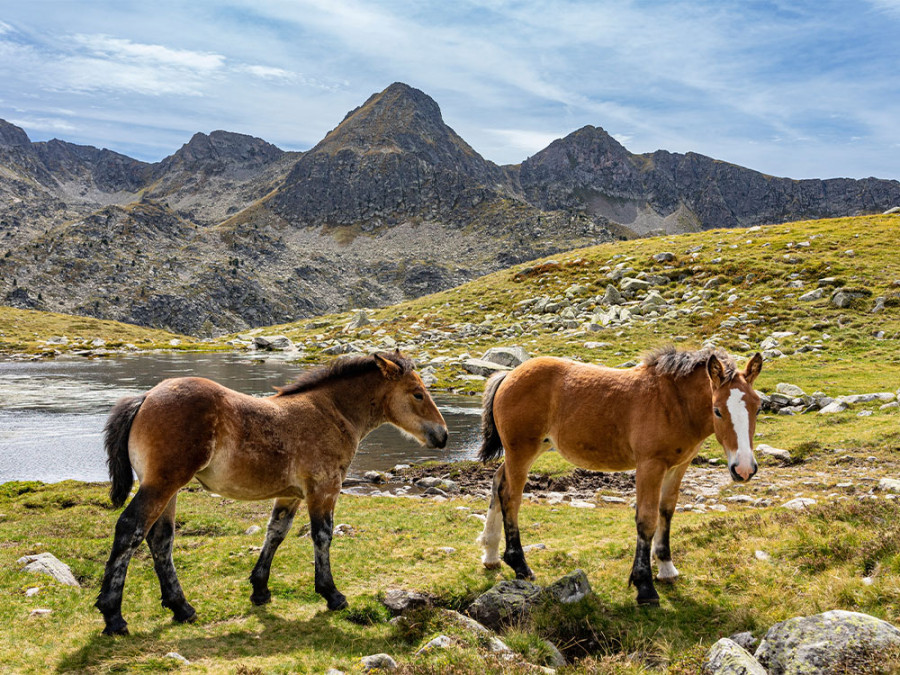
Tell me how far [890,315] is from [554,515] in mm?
43014

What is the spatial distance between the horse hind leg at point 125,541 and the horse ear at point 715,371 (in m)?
7.55

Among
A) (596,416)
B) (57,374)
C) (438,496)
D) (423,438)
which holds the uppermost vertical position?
(596,416)

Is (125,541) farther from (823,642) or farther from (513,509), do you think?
(823,642)

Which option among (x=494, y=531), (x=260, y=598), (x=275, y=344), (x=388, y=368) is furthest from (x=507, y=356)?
(x=275, y=344)

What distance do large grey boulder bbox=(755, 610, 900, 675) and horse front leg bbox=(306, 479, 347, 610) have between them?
5.58 m

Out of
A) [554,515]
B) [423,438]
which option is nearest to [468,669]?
[423,438]

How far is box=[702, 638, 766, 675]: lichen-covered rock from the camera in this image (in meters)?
4.99

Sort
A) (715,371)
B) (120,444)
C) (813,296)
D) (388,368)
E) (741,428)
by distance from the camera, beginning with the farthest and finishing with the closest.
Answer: (813,296) < (388,368) < (715,371) < (741,428) < (120,444)

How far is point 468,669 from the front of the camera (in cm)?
542

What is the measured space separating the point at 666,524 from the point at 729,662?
3.89m

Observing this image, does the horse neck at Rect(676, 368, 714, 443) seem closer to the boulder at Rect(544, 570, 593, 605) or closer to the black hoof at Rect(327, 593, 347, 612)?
the boulder at Rect(544, 570, 593, 605)

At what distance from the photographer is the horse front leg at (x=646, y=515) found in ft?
26.6

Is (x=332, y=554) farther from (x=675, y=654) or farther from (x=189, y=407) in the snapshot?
(x=675, y=654)

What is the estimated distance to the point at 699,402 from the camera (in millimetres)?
8172
